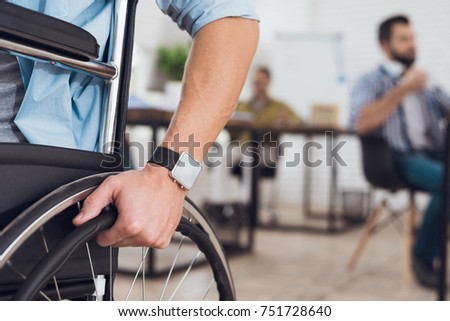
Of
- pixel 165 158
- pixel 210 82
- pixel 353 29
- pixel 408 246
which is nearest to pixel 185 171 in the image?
pixel 165 158

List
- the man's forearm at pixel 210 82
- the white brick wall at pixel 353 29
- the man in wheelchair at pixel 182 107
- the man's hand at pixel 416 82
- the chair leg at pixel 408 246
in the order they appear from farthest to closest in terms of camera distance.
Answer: the white brick wall at pixel 353 29 < the man's hand at pixel 416 82 < the chair leg at pixel 408 246 < the man's forearm at pixel 210 82 < the man in wheelchair at pixel 182 107

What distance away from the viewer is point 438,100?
3355 millimetres

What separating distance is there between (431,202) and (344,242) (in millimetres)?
1064

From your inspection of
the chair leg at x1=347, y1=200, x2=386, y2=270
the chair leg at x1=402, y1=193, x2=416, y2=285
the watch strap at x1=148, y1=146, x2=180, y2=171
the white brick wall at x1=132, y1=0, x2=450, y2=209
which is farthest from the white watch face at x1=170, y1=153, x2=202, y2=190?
the white brick wall at x1=132, y1=0, x2=450, y2=209

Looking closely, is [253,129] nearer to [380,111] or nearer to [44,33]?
[380,111]

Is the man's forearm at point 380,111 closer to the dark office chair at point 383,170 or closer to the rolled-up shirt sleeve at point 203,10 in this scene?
the dark office chair at point 383,170

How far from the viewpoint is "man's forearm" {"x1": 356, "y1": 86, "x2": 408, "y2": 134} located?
3.02 m

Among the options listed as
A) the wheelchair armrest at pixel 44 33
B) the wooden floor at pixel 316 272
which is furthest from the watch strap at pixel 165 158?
the wooden floor at pixel 316 272

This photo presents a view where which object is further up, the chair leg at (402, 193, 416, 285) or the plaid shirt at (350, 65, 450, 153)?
the plaid shirt at (350, 65, 450, 153)

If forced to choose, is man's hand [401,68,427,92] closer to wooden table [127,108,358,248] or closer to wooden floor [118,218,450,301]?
wooden table [127,108,358,248]

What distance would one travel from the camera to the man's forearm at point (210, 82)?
0.81m

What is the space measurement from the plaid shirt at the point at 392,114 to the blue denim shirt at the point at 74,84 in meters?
2.36

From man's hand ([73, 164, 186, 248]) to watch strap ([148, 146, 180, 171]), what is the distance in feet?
0.06

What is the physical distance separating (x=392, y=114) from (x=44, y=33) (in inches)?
110
